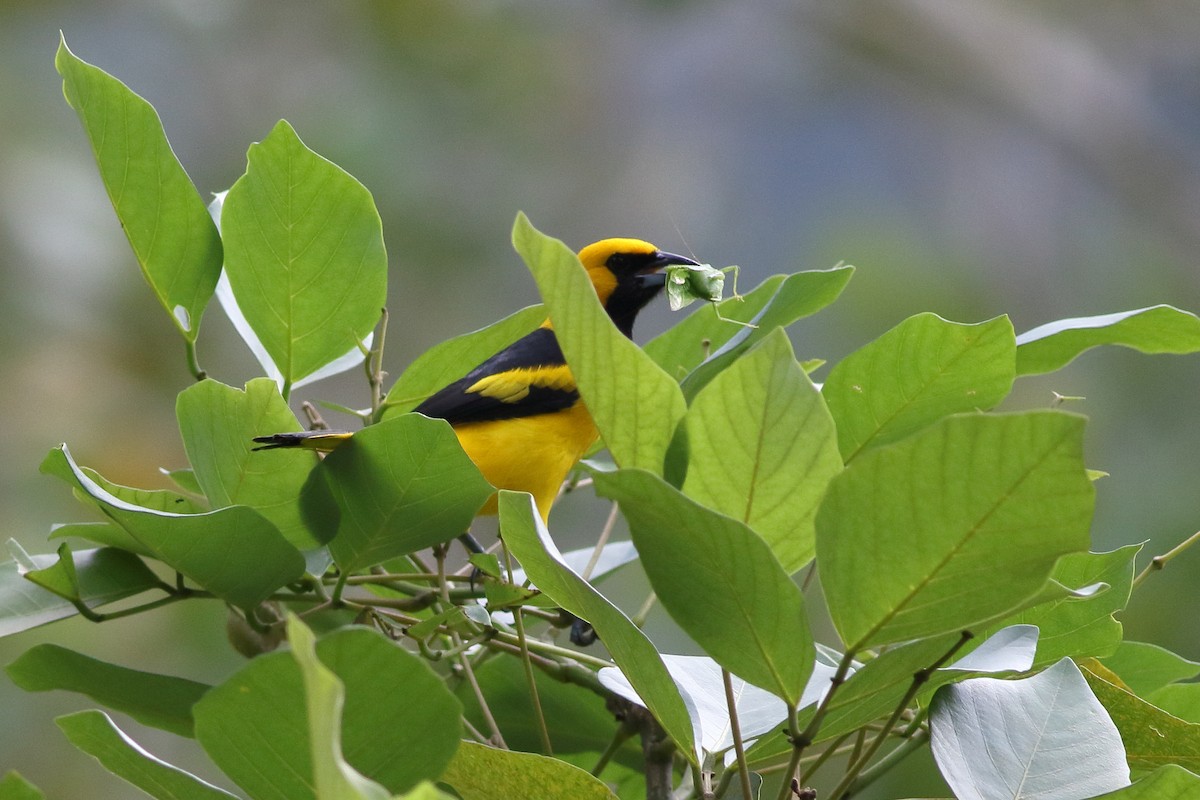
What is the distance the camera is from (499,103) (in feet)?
22.6

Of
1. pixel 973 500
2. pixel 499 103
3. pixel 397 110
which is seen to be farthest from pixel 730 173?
pixel 973 500

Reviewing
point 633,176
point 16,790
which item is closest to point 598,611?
point 16,790

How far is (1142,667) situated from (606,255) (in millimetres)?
1459

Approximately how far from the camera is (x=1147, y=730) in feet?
2.66

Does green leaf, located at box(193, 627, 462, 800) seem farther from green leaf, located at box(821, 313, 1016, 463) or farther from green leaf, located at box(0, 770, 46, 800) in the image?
green leaf, located at box(821, 313, 1016, 463)

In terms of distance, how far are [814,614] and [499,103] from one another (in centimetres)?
378

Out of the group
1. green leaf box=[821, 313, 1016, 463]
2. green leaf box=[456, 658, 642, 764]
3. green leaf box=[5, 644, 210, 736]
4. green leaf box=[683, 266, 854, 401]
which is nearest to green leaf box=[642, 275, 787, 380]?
green leaf box=[683, 266, 854, 401]

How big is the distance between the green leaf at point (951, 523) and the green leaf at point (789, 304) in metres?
0.37

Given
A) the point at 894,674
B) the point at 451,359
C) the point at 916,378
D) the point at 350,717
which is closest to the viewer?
the point at 350,717

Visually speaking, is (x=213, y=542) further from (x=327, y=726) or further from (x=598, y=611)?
(x=327, y=726)

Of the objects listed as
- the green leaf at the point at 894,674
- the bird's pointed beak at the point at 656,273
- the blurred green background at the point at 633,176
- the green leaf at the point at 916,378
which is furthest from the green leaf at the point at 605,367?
the blurred green background at the point at 633,176

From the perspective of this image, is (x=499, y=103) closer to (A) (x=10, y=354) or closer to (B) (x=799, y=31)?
(B) (x=799, y=31)

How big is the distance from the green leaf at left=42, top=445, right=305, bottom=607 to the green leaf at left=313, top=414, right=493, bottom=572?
0.06 meters

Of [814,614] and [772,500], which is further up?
[772,500]
